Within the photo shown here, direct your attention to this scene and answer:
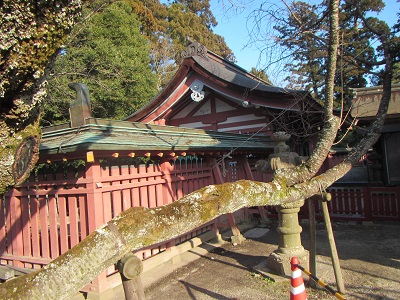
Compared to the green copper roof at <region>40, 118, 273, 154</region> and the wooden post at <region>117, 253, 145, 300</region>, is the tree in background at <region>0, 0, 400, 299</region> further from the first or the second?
the green copper roof at <region>40, 118, 273, 154</region>

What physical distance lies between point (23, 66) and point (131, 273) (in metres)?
1.80

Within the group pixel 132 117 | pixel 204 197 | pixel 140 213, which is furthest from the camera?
pixel 132 117

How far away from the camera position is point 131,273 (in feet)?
6.64

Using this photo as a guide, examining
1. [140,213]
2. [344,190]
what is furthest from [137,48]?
[140,213]

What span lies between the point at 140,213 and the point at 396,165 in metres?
9.91

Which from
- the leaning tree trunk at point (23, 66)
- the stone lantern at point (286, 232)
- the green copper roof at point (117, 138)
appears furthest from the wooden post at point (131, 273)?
the stone lantern at point (286, 232)

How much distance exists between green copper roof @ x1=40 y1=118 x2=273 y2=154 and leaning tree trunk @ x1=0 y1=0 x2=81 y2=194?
146cm

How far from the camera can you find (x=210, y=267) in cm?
571

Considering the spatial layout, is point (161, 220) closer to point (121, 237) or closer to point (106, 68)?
point (121, 237)

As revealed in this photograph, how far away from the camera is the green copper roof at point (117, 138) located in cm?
427

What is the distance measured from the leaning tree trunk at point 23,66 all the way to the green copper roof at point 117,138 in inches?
57.6

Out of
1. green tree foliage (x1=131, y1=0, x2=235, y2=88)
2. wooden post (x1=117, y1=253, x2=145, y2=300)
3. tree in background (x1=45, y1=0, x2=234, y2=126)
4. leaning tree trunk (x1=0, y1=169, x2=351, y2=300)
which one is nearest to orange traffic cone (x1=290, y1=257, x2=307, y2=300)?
leaning tree trunk (x1=0, y1=169, x2=351, y2=300)

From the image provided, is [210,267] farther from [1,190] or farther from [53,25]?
[53,25]

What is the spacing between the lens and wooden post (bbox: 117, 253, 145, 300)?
6.54ft
